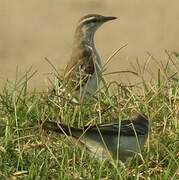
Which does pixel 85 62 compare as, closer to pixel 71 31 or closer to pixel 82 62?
pixel 82 62

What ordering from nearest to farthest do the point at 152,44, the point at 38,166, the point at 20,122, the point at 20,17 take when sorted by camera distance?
the point at 38,166 → the point at 20,122 → the point at 152,44 → the point at 20,17

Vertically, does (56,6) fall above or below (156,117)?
above

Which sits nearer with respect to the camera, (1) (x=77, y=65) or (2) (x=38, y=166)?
(2) (x=38, y=166)

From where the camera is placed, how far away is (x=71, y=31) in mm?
15711

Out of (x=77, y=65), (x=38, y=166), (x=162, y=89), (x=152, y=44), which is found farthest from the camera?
(x=152, y=44)

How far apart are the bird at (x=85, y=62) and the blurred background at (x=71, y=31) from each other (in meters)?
3.00

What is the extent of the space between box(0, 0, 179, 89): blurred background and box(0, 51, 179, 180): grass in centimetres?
579

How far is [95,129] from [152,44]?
907 cm

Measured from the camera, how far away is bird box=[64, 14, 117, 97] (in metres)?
7.63

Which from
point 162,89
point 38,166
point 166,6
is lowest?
point 38,166

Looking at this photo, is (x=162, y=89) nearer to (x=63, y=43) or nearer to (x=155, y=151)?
(x=155, y=151)

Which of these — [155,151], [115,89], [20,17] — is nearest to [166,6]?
[20,17]

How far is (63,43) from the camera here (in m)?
15.2

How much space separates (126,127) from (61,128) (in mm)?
604
